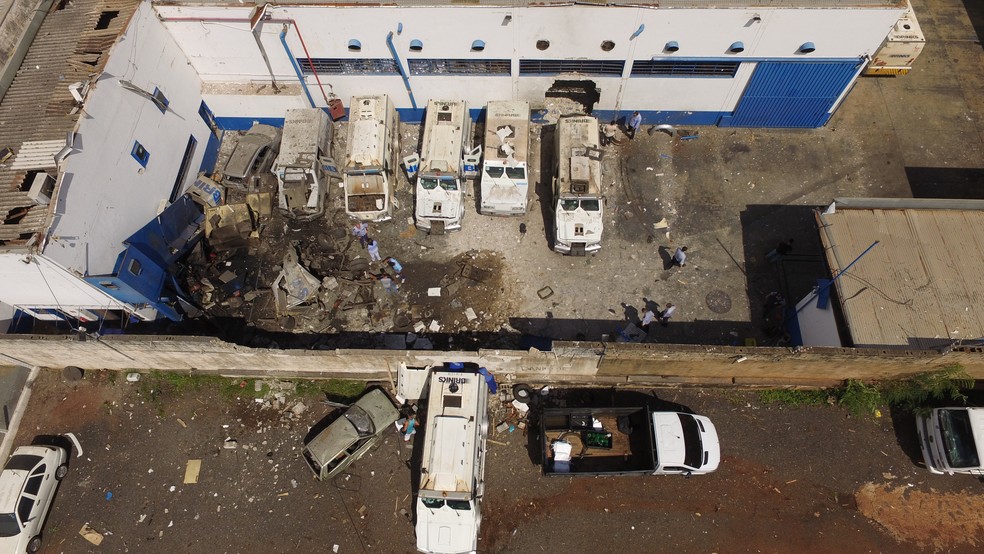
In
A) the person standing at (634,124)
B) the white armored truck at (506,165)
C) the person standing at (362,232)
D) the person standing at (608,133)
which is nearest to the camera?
the white armored truck at (506,165)

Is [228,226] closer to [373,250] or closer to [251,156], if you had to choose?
[251,156]

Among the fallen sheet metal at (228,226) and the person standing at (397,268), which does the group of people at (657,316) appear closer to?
the person standing at (397,268)

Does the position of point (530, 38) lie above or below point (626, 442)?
above

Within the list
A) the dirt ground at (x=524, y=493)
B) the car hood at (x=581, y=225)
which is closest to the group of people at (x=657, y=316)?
the dirt ground at (x=524, y=493)

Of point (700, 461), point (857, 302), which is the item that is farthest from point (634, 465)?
point (857, 302)

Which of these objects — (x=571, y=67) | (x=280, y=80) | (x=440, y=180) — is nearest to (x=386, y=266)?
(x=440, y=180)
